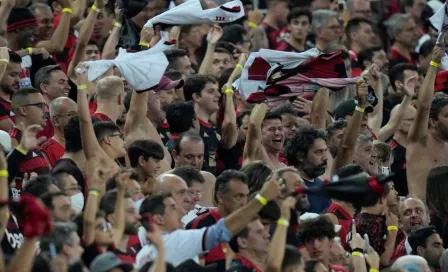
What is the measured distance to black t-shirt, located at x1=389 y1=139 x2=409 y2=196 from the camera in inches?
574

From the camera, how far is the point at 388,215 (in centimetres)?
1200

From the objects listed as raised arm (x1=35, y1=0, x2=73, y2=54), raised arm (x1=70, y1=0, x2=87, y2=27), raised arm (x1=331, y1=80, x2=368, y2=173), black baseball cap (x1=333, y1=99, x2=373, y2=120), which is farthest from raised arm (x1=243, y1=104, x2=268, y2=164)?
raised arm (x1=70, y1=0, x2=87, y2=27)

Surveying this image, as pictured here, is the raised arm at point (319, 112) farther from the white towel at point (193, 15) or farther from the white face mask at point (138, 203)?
the white face mask at point (138, 203)

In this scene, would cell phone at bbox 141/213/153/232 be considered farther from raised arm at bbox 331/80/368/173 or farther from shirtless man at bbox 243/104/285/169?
raised arm at bbox 331/80/368/173

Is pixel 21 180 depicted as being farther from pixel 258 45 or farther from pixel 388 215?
pixel 258 45

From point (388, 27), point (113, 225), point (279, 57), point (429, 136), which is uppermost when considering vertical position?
point (113, 225)

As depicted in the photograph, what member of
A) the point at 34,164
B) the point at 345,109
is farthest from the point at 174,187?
the point at 345,109

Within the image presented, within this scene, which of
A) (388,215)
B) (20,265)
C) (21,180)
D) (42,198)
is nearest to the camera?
(20,265)

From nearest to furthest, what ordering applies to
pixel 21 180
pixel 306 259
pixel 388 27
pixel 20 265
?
pixel 20 265 → pixel 306 259 → pixel 21 180 → pixel 388 27

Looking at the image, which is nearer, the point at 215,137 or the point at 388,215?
the point at 388,215

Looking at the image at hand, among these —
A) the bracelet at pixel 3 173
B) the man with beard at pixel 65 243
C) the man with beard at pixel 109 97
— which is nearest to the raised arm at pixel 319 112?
the man with beard at pixel 109 97

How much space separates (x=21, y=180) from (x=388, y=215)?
3018 millimetres

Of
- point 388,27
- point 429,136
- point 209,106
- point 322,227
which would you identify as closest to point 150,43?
point 209,106

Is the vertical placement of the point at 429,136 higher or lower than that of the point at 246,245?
lower
